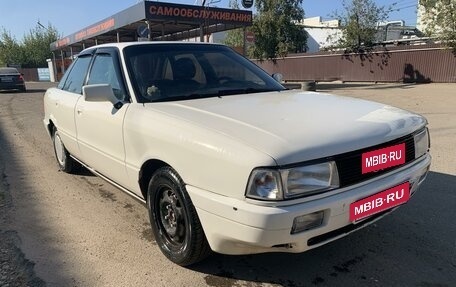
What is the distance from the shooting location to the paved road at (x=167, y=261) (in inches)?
121

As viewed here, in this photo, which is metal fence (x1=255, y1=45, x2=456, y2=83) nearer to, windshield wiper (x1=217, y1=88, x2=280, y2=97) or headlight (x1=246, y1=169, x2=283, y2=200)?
windshield wiper (x1=217, y1=88, x2=280, y2=97)

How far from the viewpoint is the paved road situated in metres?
3.08

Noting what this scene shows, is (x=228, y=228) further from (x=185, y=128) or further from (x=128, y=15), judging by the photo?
(x=128, y=15)

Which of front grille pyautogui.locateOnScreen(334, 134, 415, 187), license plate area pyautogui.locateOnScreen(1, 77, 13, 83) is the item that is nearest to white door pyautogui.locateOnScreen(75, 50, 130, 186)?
front grille pyautogui.locateOnScreen(334, 134, 415, 187)

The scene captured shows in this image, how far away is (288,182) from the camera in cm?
244

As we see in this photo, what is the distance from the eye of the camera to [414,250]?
340 cm

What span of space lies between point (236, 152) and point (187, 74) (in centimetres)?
166

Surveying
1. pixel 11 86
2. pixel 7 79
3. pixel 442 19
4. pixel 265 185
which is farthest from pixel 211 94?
pixel 11 86

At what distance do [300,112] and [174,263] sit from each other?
1.52 m

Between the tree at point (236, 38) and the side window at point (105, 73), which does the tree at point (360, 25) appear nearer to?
the tree at point (236, 38)

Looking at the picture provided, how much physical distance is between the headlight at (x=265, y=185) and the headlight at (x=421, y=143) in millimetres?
1375

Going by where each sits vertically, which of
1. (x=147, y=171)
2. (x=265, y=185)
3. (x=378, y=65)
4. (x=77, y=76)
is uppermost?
(x=77, y=76)

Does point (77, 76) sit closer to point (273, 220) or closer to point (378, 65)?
point (273, 220)

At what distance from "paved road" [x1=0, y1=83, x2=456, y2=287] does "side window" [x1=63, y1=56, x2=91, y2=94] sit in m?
1.24
